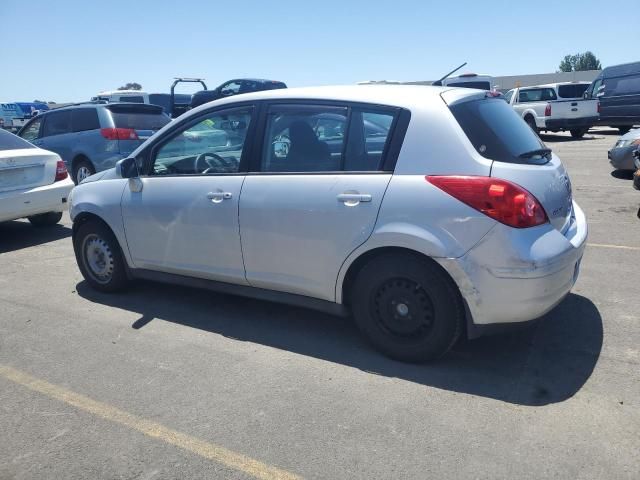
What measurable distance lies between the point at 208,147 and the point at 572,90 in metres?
19.7

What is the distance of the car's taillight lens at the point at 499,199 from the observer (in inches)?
129

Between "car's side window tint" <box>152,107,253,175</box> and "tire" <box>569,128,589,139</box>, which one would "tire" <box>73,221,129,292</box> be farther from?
"tire" <box>569,128,589,139</box>

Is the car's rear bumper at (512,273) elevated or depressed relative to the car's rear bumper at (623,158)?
elevated

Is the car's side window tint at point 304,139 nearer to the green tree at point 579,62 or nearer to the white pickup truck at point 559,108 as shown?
the white pickup truck at point 559,108

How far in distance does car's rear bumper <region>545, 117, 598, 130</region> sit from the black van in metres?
0.30

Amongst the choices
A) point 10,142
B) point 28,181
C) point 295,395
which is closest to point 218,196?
point 295,395

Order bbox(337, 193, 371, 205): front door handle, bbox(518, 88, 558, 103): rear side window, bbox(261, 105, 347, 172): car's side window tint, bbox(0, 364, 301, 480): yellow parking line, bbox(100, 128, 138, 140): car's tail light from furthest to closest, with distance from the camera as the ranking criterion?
bbox(518, 88, 558, 103): rear side window, bbox(100, 128, 138, 140): car's tail light, bbox(261, 105, 347, 172): car's side window tint, bbox(337, 193, 371, 205): front door handle, bbox(0, 364, 301, 480): yellow parking line

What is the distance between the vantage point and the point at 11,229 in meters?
8.61

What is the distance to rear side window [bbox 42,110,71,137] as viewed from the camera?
11.1 meters

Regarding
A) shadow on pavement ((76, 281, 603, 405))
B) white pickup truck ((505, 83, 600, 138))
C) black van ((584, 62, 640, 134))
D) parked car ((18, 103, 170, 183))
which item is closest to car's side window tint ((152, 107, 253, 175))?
shadow on pavement ((76, 281, 603, 405))

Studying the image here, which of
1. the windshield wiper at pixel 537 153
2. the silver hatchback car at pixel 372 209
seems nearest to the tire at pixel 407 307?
the silver hatchback car at pixel 372 209

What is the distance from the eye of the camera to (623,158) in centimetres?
1055

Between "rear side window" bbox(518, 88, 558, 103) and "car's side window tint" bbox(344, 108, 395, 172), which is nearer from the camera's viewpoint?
"car's side window tint" bbox(344, 108, 395, 172)

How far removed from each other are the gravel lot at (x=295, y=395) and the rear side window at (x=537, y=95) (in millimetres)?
17511
